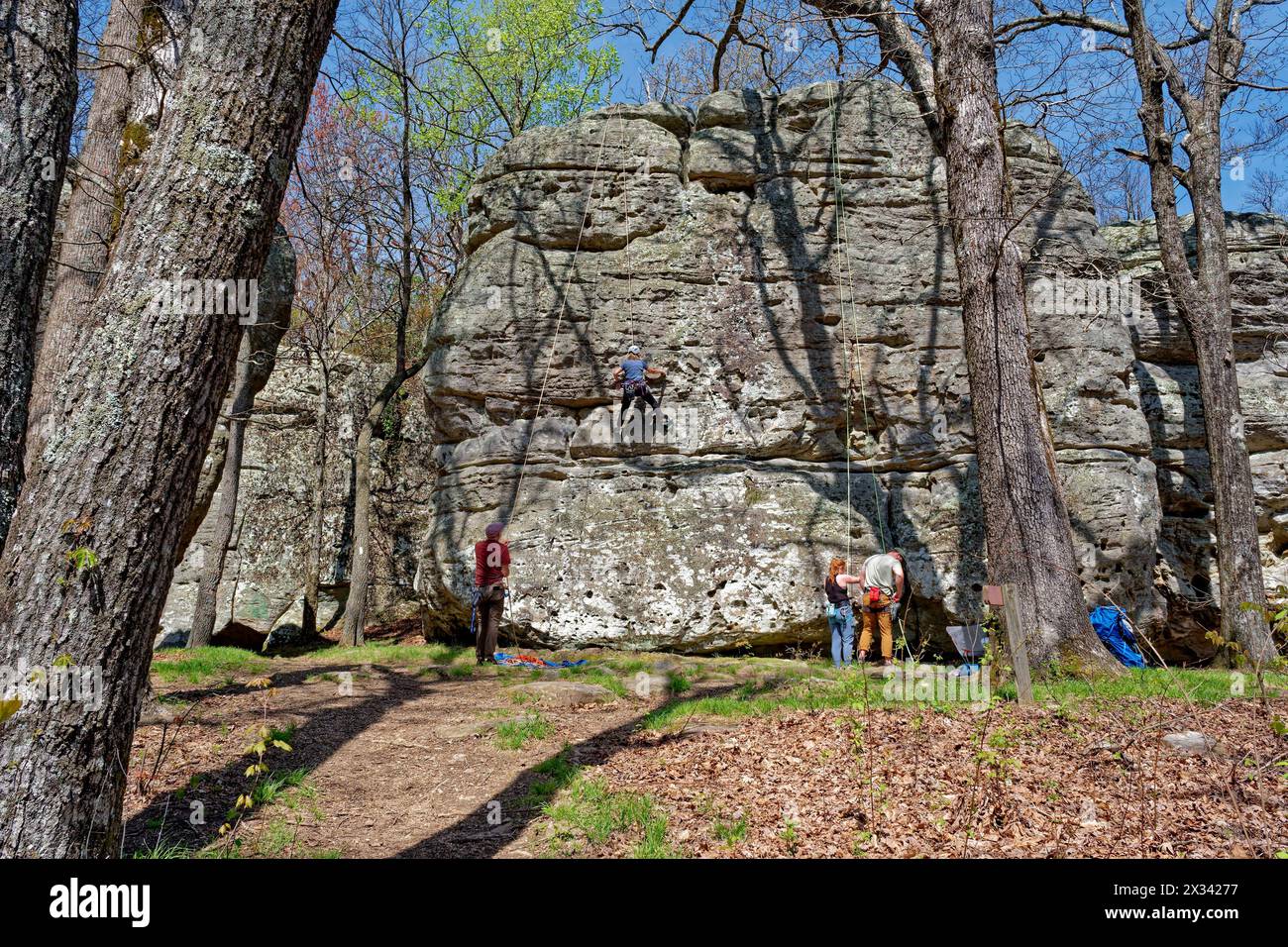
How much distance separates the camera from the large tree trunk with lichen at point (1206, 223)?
1201cm

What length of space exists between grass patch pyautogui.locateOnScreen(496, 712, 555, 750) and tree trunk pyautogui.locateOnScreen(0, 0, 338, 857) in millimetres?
3416

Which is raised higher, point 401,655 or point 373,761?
point 373,761

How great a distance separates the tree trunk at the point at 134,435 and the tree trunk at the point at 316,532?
13.0 metres

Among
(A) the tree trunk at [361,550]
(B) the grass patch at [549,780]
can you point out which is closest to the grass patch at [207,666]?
(A) the tree trunk at [361,550]

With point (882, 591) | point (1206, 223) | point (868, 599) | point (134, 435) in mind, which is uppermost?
point (1206, 223)

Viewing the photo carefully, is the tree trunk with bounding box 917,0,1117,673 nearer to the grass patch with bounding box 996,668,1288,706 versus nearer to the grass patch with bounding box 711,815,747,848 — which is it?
the grass patch with bounding box 996,668,1288,706

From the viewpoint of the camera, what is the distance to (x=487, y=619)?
10.8 metres

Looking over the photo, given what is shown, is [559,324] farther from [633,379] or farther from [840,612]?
[840,612]

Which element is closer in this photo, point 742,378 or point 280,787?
point 280,787

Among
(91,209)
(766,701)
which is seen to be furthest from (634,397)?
(91,209)

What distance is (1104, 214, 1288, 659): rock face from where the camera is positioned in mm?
13180

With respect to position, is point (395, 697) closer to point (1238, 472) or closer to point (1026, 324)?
point (1026, 324)

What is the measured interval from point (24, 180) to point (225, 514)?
10683mm

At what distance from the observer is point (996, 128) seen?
823 cm
